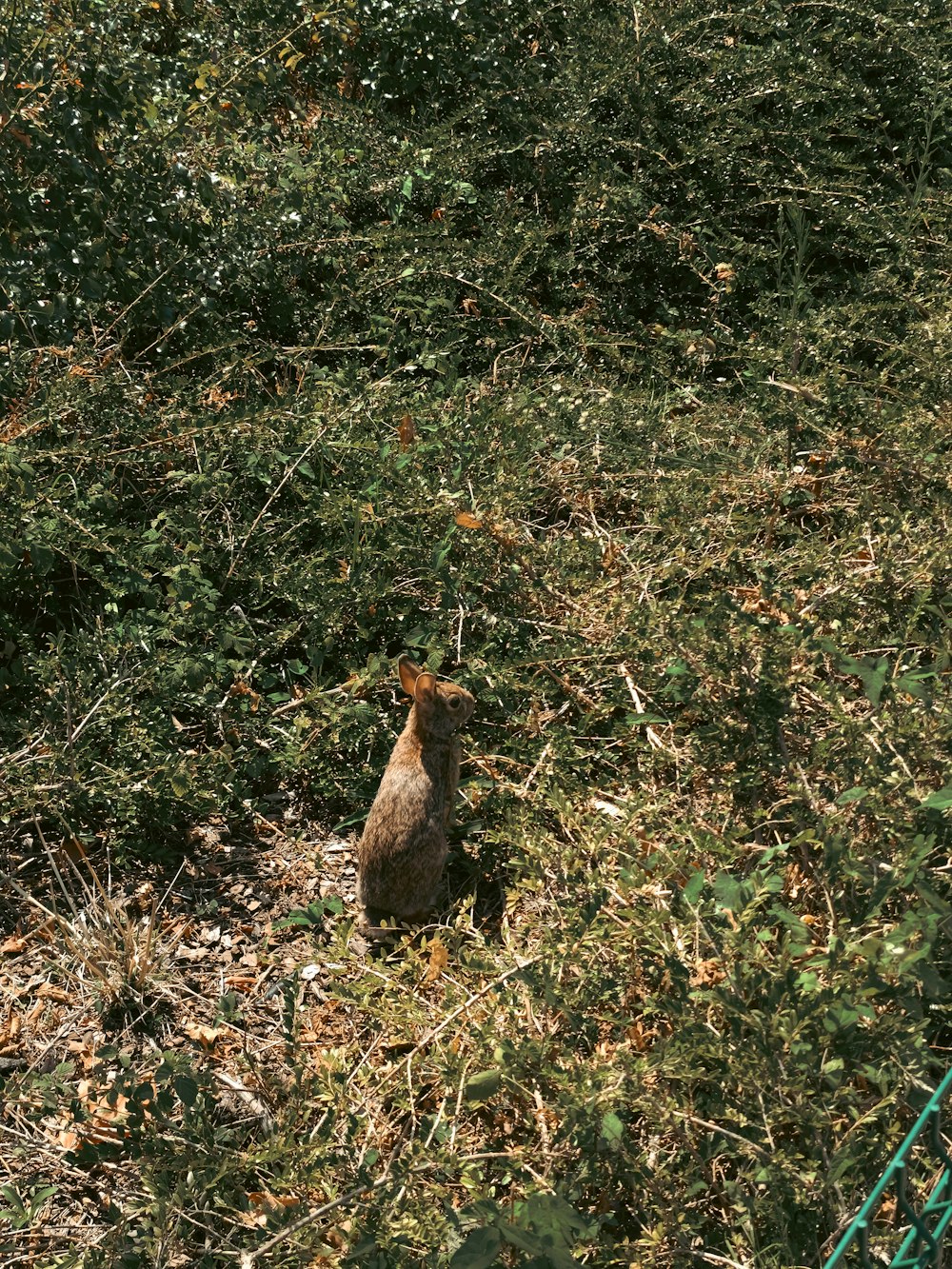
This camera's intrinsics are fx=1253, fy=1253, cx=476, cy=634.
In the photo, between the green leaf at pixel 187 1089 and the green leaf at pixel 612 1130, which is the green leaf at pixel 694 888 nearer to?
the green leaf at pixel 612 1130

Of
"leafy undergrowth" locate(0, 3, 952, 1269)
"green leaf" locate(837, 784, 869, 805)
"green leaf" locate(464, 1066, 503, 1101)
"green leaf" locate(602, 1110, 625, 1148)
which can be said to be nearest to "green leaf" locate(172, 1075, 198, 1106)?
"leafy undergrowth" locate(0, 3, 952, 1269)

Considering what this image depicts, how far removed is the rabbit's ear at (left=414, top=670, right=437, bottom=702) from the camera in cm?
399

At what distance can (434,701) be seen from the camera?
4020 mm

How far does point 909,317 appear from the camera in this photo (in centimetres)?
598

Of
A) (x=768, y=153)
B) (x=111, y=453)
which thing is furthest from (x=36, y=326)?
(x=768, y=153)

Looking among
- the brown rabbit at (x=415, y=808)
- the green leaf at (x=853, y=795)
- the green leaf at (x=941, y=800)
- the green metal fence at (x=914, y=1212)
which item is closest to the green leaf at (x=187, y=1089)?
the brown rabbit at (x=415, y=808)

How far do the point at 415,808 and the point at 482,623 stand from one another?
0.98m

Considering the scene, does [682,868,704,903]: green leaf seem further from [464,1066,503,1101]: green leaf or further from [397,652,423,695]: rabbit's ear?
[397,652,423,695]: rabbit's ear

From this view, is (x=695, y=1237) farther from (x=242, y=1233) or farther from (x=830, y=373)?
(x=830, y=373)

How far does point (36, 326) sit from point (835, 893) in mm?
3914

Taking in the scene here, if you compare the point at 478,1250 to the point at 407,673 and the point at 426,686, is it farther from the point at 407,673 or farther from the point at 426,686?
the point at 407,673

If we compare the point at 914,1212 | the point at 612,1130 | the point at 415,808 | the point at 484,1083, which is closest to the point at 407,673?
the point at 415,808

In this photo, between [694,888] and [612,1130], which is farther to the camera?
[694,888]

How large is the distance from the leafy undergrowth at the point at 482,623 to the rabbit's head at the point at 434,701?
274mm
